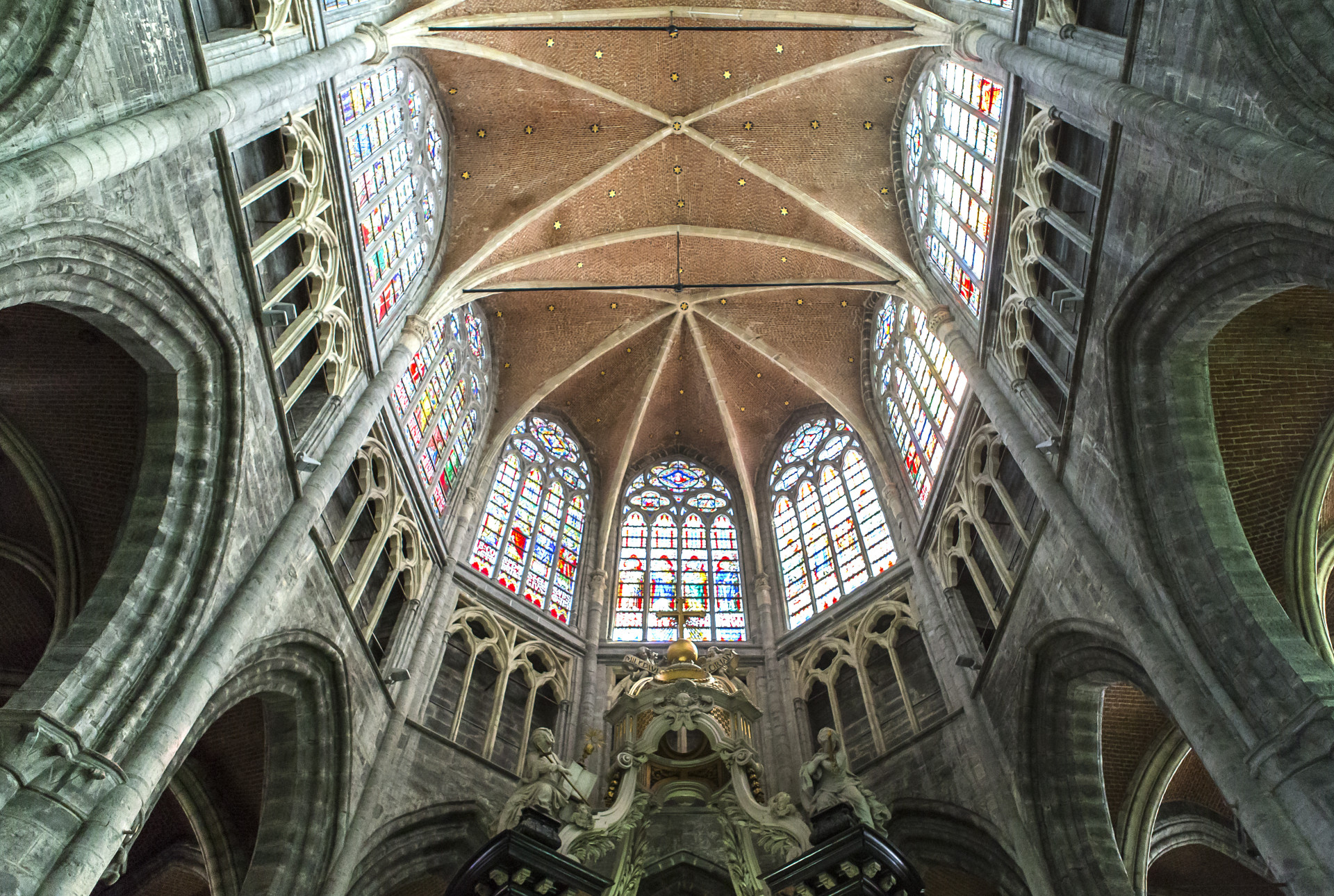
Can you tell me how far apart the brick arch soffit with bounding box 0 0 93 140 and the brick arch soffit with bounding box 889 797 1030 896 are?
1254 cm

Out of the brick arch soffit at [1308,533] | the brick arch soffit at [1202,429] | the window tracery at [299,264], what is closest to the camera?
the brick arch soffit at [1202,429]

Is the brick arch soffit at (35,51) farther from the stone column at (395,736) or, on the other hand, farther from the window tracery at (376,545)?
the stone column at (395,736)

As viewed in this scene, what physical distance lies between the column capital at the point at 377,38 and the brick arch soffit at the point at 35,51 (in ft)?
20.5

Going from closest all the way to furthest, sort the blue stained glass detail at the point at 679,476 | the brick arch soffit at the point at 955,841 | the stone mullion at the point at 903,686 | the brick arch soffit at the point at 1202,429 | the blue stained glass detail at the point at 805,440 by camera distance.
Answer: the brick arch soffit at the point at 1202,429 → the brick arch soffit at the point at 955,841 → the stone mullion at the point at 903,686 → the blue stained glass detail at the point at 805,440 → the blue stained glass detail at the point at 679,476

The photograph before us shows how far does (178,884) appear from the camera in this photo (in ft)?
48.9

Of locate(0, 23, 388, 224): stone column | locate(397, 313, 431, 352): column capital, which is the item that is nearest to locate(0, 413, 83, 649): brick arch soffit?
locate(0, 23, 388, 224): stone column

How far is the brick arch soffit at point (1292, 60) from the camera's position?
7207 mm

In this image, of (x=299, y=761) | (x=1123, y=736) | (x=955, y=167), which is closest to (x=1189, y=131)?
(x=955, y=167)

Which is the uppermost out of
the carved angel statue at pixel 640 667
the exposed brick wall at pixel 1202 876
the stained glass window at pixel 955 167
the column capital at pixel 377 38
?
the stained glass window at pixel 955 167

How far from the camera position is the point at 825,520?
20.2 meters

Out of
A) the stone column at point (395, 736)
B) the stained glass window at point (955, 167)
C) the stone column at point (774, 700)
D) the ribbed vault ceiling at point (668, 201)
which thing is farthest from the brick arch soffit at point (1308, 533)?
the stone column at point (395, 736)

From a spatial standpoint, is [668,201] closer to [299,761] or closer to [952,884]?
[299,761]

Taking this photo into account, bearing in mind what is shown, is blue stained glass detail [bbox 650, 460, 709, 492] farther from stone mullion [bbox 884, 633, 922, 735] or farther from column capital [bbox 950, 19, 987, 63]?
column capital [bbox 950, 19, 987, 63]

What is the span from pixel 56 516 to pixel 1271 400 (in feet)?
46.7
